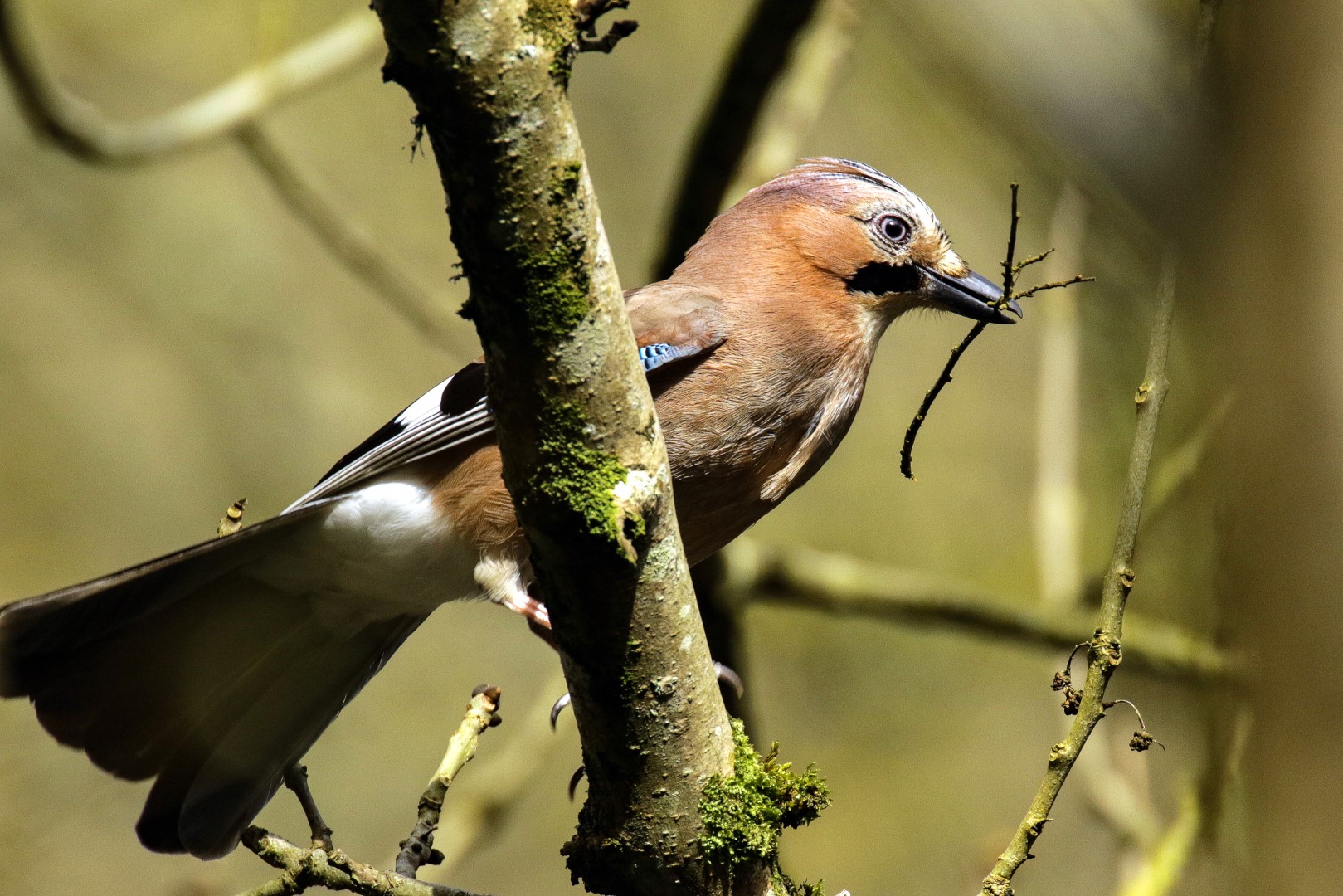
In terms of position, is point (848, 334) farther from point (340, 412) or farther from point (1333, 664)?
point (340, 412)

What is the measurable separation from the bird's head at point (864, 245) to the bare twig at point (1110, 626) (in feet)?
5.14

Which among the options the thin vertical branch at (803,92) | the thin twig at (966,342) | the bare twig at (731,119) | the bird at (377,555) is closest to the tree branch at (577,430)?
the thin twig at (966,342)

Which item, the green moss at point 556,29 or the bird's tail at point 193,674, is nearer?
the green moss at point 556,29

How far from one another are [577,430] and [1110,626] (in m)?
1.20

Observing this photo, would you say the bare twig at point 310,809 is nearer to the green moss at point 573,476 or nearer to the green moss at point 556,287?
the green moss at point 573,476

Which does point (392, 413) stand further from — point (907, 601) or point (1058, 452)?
point (1058, 452)

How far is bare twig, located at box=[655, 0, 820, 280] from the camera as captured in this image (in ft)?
15.2

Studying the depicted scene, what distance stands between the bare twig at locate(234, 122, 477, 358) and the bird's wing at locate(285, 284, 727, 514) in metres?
1.81

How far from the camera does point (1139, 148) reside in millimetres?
1752

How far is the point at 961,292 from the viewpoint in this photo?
4.38 m

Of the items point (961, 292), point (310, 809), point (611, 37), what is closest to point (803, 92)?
point (961, 292)

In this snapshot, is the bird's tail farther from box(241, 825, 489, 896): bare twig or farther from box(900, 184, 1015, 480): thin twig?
box(900, 184, 1015, 480): thin twig

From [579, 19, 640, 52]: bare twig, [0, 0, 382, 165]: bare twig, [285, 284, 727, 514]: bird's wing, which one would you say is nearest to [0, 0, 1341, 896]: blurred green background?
[0, 0, 382, 165]: bare twig

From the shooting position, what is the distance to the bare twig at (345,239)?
5.59 m
